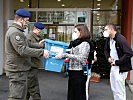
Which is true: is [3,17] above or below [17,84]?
above

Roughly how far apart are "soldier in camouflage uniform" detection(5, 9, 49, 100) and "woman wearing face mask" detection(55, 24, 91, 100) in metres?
0.65

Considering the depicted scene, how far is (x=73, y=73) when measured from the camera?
214 inches

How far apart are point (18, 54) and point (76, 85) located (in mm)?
1395

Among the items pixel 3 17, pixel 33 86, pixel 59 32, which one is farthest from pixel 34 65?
pixel 59 32

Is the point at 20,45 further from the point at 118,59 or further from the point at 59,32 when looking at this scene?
the point at 59,32

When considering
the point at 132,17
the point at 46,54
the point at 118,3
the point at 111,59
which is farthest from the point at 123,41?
the point at 118,3

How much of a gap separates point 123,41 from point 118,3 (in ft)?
24.3

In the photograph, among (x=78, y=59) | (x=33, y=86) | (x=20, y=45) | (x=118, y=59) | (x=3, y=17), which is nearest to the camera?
(x=20, y=45)

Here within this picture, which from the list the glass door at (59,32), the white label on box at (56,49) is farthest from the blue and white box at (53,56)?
the glass door at (59,32)

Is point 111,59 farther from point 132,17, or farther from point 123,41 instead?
point 132,17

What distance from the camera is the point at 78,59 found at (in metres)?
5.18

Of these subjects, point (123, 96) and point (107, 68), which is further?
point (107, 68)

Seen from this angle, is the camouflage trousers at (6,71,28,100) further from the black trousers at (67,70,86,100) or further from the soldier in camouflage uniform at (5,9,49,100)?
the black trousers at (67,70,86,100)

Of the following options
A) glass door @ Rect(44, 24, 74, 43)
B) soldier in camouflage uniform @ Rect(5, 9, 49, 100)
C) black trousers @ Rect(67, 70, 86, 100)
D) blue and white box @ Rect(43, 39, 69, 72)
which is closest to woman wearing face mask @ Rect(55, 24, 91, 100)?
black trousers @ Rect(67, 70, 86, 100)
